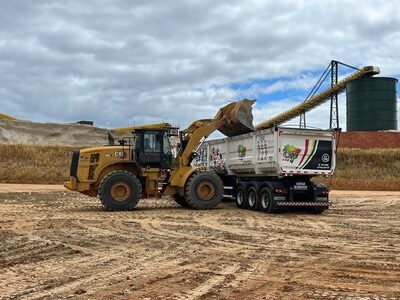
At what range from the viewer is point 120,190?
16562 mm

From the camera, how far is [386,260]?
8.11 m

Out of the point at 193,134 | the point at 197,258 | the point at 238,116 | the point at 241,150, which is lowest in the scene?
the point at 197,258

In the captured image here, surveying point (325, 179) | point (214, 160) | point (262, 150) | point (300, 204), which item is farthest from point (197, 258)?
point (325, 179)

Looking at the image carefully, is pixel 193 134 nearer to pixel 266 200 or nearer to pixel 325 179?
pixel 266 200

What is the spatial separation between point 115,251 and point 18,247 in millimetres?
2002

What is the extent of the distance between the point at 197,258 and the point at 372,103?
5091 centimetres

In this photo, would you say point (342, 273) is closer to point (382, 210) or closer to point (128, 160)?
point (128, 160)

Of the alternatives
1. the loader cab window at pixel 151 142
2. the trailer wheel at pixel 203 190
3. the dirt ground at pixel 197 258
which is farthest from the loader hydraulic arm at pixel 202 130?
the dirt ground at pixel 197 258

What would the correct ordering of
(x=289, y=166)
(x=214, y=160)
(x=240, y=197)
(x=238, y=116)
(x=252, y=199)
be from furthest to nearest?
(x=214, y=160) → (x=240, y=197) → (x=252, y=199) → (x=238, y=116) → (x=289, y=166)

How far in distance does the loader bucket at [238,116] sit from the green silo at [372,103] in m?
39.8

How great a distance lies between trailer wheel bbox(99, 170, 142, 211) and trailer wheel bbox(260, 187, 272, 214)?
14.0 feet

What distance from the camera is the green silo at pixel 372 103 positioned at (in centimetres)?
5422

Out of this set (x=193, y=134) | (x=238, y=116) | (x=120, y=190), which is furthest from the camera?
(x=193, y=134)

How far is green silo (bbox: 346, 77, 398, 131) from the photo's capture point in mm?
54219
